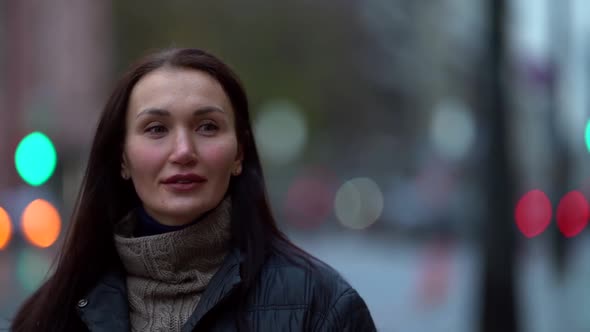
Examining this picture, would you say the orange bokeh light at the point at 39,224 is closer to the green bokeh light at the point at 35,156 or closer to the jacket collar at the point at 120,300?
the green bokeh light at the point at 35,156

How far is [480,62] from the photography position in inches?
355

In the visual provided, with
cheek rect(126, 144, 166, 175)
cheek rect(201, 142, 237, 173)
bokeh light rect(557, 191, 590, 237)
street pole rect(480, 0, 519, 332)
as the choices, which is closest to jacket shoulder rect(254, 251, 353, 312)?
cheek rect(201, 142, 237, 173)

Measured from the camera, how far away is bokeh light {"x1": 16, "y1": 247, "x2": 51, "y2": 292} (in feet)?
51.8

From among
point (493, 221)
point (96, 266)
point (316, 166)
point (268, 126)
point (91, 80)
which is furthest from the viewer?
point (316, 166)

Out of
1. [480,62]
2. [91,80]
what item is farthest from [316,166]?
[480,62]

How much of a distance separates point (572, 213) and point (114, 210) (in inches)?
924

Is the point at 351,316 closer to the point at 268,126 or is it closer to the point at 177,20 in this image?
the point at 177,20

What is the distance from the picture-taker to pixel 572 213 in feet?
83.4

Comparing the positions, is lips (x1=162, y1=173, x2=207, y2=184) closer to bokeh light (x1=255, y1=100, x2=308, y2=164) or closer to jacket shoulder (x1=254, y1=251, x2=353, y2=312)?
jacket shoulder (x1=254, y1=251, x2=353, y2=312)

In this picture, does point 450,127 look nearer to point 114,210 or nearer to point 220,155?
point 114,210

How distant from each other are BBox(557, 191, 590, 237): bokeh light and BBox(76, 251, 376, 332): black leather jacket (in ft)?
62.2

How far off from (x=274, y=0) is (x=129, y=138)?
3589 cm

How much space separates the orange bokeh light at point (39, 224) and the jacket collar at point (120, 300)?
1367cm

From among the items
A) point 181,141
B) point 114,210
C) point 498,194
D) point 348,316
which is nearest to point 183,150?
point 181,141
